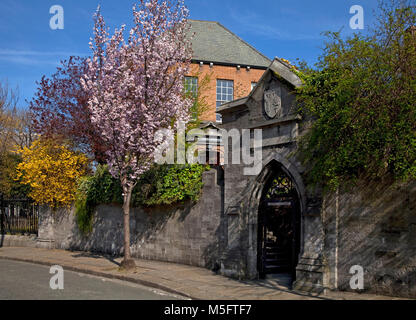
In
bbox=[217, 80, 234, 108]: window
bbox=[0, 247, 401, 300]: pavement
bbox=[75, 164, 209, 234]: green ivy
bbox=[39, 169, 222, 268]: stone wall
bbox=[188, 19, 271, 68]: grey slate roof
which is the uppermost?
bbox=[188, 19, 271, 68]: grey slate roof

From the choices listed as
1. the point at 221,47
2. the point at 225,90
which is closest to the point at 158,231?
the point at 225,90

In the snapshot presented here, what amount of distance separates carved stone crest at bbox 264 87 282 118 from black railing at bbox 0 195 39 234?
44.0 feet

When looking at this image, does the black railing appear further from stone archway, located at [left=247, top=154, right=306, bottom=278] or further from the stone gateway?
stone archway, located at [left=247, top=154, right=306, bottom=278]

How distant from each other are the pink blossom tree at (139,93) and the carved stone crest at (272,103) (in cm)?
341

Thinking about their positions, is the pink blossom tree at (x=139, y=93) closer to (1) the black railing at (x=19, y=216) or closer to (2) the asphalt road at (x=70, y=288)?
(2) the asphalt road at (x=70, y=288)

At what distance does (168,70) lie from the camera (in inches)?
560

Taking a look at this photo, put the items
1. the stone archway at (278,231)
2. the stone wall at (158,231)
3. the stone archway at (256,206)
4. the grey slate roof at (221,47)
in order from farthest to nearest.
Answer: the grey slate roof at (221,47) → the stone wall at (158,231) → the stone archway at (256,206) → the stone archway at (278,231)

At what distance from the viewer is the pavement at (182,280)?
8.96 m

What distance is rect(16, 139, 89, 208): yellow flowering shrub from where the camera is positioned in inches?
703

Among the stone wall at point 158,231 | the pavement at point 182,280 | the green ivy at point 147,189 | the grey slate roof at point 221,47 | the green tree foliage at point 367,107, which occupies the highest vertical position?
the grey slate roof at point 221,47

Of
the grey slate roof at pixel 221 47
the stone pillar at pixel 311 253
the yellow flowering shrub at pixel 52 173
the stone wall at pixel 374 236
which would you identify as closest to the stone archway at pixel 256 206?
the stone pillar at pixel 311 253

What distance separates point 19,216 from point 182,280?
42.8ft

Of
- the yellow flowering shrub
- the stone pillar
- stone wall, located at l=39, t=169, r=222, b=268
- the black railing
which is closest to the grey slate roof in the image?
the yellow flowering shrub
